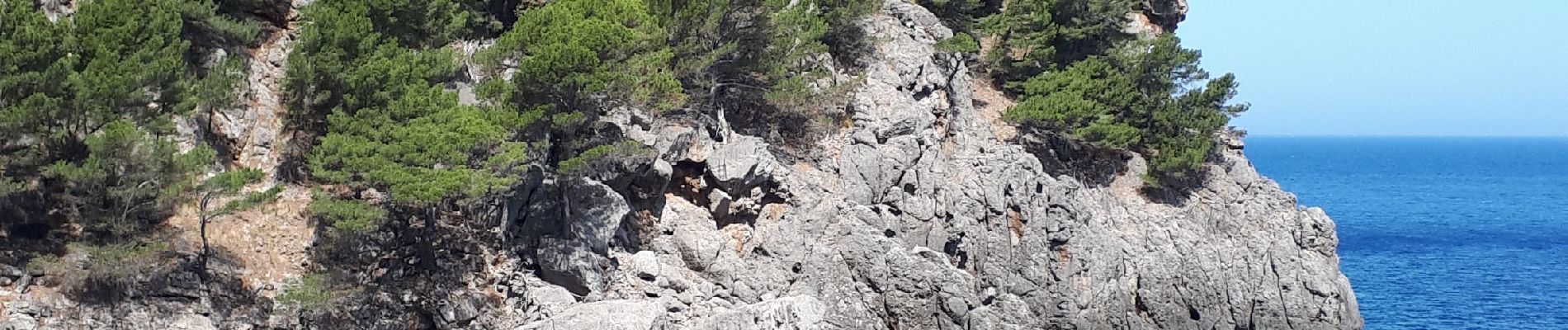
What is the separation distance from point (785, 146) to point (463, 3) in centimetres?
942

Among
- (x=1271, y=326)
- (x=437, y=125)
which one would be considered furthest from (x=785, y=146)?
(x=1271, y=326)

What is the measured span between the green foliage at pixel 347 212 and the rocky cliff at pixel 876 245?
2220mm

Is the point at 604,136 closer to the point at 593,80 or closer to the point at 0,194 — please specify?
the point at 593,80

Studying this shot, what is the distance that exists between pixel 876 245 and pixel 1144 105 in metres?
13.8

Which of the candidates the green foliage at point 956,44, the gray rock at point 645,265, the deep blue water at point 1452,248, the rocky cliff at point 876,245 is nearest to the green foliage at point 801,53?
the rocky cliff at point 876,245

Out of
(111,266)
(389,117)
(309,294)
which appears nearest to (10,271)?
(111,266)

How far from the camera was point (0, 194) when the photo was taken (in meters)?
23.6

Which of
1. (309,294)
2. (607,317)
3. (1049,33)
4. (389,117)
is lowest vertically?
(607,317)

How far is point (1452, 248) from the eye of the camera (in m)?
69.8

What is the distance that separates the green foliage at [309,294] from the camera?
26.5 metres

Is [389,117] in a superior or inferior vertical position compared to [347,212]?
superior

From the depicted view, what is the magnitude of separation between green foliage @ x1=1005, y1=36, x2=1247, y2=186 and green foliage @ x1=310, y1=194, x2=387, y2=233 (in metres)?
22.1

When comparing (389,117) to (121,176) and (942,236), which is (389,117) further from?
(942,236)

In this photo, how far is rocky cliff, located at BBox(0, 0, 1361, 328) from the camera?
2923 cm
